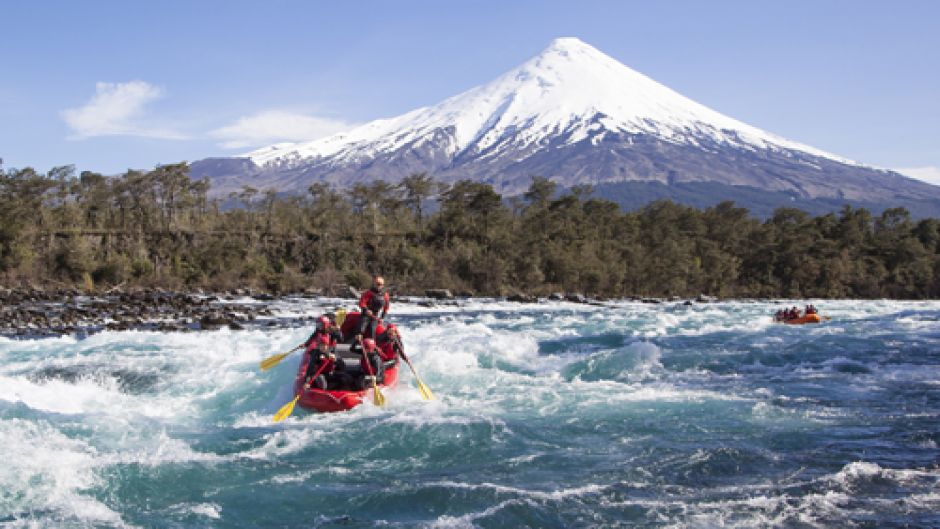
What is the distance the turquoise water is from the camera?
26.3 ft

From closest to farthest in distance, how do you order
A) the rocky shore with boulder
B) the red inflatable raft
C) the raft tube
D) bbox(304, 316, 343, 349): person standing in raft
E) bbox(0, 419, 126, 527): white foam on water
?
bbox(0, 419, 126, 527): white foam on water → the red inflatable raft → bbox(304, 316, 343, 349): person standing in raft → the rocky shore with boulder → the raft tube

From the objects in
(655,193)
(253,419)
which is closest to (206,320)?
(253,419)

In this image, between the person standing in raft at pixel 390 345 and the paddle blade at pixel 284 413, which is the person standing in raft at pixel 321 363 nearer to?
the paddle blade at pixel 284 413

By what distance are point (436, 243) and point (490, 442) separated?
41549 mm

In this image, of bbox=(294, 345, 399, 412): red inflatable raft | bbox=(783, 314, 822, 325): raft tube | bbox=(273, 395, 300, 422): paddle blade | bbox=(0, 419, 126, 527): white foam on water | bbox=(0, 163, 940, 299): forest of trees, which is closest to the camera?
bbox=(0, 419, 126, 527): white foam on water

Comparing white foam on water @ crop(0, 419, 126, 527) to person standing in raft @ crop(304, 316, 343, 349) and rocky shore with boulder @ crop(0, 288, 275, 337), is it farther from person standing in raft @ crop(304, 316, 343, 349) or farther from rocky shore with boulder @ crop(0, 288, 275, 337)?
rocky shore with boulder @ crop(0, 288, 275, 337)

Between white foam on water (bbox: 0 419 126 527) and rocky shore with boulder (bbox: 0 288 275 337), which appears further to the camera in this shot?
rocky shore with boulder (bbox: 0 288 275 337)

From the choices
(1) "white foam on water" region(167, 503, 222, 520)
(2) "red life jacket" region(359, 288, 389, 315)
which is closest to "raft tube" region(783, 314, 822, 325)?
(2) "red life jacket" region(359, 288, 389, 315)

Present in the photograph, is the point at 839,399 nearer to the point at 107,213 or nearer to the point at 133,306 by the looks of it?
the point at 133,306

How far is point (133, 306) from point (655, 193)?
165324 millimetres

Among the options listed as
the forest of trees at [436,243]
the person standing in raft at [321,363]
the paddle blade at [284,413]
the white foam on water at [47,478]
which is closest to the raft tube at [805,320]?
the person standing in raft at [321,363]

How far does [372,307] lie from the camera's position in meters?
15.7

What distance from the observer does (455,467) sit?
965 centimetres

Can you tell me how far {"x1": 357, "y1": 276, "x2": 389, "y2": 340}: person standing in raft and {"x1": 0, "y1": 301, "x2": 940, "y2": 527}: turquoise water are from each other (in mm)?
1457
